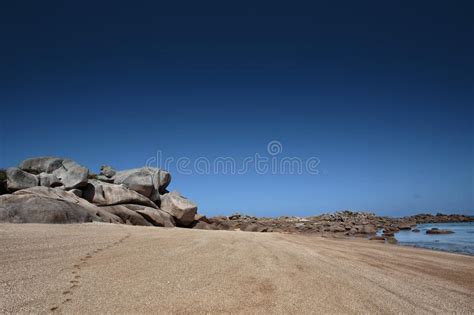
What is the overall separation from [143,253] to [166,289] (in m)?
3.38

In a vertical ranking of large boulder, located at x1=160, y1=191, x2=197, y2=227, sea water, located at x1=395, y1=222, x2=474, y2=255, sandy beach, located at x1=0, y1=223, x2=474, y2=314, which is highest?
large boulder, located at x1=160, y1=191, x2=197, y2=227

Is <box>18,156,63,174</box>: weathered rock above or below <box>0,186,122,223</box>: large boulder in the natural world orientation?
above

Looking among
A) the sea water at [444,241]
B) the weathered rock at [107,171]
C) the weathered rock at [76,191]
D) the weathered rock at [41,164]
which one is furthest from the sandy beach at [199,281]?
the weathered rock at [107,171]

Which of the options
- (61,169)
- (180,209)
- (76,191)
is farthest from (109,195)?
(180,209)

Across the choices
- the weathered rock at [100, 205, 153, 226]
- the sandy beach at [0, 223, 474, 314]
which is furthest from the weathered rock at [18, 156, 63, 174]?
the sandy beach at [0, 223, 474, 314]

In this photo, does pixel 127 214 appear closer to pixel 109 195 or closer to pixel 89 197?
pixel 109 195

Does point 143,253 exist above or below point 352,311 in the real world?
above

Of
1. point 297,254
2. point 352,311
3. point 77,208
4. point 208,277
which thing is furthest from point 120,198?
point 352,311

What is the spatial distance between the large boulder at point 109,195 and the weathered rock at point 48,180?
182cm

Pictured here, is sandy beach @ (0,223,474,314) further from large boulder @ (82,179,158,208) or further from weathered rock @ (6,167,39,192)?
large boulder @ (82,179,158,208)

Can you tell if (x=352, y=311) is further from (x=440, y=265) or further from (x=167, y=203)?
(x=167, y=203)

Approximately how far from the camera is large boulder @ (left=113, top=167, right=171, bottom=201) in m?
27.7

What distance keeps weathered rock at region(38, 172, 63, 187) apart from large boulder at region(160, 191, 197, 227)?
874 cm

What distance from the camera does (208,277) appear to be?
702cm
